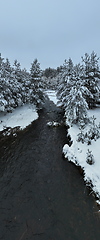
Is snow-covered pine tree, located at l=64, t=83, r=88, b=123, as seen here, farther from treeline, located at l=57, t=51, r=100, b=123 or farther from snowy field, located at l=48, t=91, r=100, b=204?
snowy field, located at l=48, t=91, r=100, b=204

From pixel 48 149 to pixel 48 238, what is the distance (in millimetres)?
5754

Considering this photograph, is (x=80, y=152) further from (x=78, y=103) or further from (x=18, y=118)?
(x=18, y=118)

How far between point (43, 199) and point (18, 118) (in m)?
11.4

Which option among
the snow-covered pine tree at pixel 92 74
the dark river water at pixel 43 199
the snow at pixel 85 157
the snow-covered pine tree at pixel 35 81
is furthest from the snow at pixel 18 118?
the snow-covered pine tree at pixel 92 74

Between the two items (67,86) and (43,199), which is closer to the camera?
(43,199)

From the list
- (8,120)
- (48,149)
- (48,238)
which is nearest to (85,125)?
(48,149)

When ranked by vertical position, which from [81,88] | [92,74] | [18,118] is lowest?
[18,118]

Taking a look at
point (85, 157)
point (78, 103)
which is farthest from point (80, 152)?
point (78, 103)

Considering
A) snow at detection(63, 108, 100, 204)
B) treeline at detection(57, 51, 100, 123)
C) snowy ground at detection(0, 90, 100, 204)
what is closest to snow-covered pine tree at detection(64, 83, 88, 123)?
treeline at detection(57, 51, 100, 123)

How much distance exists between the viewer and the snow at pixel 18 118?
44.0 feet

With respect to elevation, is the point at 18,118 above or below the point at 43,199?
above

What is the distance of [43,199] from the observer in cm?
546

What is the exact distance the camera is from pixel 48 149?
31.0 ft

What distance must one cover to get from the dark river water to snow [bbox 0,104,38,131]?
445cm
